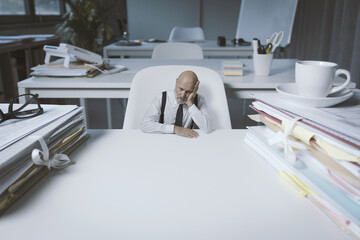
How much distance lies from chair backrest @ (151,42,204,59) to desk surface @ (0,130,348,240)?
179 centimetres

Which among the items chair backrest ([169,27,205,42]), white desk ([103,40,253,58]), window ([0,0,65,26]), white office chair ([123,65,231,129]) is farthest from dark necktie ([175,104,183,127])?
window ([0,0,65,26])

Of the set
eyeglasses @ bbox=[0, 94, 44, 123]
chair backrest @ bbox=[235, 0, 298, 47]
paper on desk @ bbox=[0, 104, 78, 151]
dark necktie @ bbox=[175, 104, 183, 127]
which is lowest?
dark necktie @ bbox=[175, 104, 183, 127]

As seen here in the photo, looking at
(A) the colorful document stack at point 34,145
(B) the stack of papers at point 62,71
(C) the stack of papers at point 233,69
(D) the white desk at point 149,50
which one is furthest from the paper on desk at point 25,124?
(D) the white desk at point 149,50

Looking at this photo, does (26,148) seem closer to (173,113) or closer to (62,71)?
(173,113)

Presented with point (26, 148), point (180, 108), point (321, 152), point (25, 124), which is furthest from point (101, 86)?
point (321, 152)

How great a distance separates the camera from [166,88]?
1246 millimetres

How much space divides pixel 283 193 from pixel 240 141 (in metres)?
0.26

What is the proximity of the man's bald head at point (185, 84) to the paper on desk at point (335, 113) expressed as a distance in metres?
0.37

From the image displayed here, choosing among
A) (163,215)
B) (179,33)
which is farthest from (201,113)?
(179,33)

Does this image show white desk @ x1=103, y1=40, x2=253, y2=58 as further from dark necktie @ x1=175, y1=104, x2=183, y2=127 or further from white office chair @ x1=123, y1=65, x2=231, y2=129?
dark necktie @ x1=175, y1=104, x2=183, y2=127

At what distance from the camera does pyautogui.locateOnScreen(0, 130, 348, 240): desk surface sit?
45cm

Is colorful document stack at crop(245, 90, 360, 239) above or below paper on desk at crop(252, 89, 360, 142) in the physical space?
below

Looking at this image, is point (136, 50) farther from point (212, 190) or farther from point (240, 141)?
point (212, 190)

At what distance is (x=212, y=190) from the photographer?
56 centimetres
